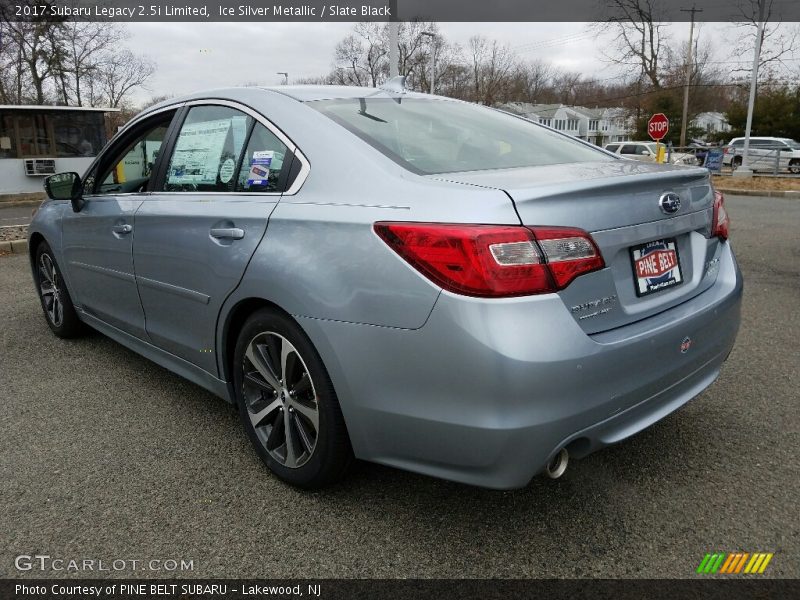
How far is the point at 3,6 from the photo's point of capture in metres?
20.3

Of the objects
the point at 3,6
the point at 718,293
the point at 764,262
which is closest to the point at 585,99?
the point at 3,6

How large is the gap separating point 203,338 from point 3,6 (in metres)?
22.9

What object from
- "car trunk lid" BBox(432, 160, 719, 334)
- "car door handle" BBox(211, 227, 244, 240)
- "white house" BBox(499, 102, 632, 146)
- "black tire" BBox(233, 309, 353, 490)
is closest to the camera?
"car trunk lid" BBox(432, 160, 719, 334)

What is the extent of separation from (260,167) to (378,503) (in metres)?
1.46

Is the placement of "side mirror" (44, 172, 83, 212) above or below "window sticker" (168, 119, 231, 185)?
below

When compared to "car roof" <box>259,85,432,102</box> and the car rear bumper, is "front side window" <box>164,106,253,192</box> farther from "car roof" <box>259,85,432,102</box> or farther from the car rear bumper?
the car rear bumper

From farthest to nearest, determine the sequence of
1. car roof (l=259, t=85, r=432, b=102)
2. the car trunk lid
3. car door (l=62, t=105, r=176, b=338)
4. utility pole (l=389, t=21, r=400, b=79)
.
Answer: utility pole (l=389, t=21, r=400, b=79)
car door (l=62, t=105, r=176, b=338)
car roof (l=259, t=85, r=432, b=102)
the car trunk lid

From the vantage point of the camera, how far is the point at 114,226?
3543 millimetres

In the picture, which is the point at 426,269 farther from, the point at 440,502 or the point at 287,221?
the point at 440,502

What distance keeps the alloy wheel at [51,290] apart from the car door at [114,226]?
1.71 ft

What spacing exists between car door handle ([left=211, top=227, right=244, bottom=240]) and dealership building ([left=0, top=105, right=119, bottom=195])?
1733 centimetres

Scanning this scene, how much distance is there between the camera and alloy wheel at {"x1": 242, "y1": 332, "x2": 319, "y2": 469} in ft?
8.05

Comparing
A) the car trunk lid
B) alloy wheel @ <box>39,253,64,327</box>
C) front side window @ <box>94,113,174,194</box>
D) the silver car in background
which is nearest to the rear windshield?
the silver car in background

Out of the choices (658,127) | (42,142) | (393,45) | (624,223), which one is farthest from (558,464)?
(658,127)
